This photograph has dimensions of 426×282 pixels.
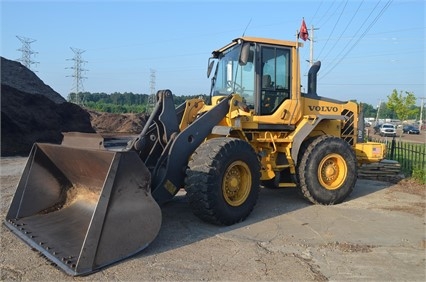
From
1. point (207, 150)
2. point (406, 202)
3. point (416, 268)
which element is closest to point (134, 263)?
point (207, 150)

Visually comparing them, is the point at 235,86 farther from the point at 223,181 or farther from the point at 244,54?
the point at 223,181

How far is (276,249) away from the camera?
200 inches

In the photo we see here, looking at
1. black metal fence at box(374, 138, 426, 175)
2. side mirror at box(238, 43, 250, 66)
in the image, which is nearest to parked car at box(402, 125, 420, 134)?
black metal fence at box(374, 138, 426, 175)

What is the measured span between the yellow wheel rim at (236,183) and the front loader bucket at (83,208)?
1.48m

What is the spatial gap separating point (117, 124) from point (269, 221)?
24.9 meters

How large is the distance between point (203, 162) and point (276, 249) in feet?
5.04

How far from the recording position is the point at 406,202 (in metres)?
8.09

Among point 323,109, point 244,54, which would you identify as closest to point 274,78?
point 244,54

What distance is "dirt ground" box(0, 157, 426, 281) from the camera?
425 cm

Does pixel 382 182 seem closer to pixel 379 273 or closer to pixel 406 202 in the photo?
pixel 406 202

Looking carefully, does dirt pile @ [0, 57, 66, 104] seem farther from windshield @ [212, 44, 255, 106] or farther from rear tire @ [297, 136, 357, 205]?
rear tire @ [297, 136, 357, 205]

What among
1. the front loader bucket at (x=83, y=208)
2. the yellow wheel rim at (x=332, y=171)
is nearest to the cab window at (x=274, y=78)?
the yellow wheel rim at (x=332, y=171)

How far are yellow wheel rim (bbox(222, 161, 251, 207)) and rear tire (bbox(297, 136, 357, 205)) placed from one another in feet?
5.02

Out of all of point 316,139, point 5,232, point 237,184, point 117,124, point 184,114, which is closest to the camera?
point 5,232
